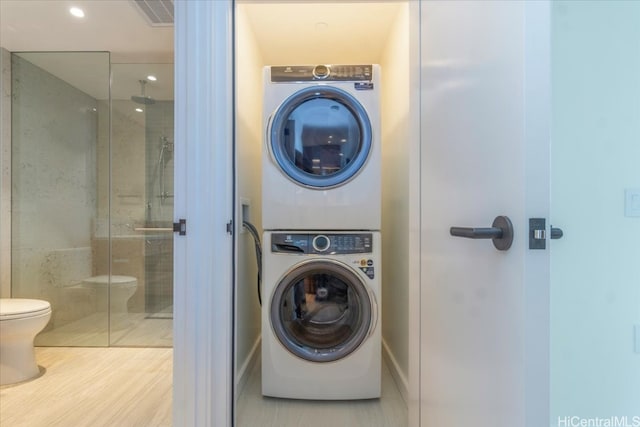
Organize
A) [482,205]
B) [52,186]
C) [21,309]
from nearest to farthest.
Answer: [482,205]
[21,309]
[52,186]

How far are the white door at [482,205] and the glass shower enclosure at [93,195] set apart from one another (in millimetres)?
2271

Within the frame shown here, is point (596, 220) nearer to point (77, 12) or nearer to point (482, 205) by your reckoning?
point (482, 205)

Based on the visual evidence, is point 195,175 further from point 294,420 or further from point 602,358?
point 602,358

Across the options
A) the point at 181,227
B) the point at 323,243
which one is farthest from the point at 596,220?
the point at 181,227

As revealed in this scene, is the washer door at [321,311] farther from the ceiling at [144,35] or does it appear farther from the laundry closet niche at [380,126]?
the ceiling at [144,35]

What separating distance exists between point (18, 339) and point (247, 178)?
1673 millimetres

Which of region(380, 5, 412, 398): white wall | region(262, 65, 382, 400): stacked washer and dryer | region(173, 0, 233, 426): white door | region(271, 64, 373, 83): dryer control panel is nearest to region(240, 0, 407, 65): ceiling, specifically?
region(380, 5, 412, 398): white wall

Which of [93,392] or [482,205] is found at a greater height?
[482,205]

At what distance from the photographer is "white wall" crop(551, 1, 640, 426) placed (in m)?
1.29

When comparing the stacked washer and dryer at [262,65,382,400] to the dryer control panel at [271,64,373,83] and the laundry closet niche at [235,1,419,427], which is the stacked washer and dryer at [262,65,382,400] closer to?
the dryer control panel at [271,64,373,83]

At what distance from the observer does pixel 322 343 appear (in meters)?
1.65

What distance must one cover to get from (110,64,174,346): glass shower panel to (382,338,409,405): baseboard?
6.10 ft

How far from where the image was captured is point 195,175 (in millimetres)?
1144

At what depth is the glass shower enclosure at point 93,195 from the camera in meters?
2.46
